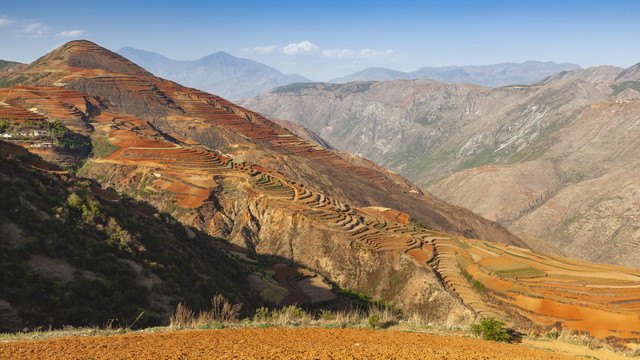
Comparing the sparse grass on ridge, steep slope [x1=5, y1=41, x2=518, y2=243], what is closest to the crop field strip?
the sparse grass on ridge

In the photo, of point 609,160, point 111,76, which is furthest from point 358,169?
point 609,160

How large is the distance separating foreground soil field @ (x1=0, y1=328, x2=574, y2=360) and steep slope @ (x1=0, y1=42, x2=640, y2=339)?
59.7ft

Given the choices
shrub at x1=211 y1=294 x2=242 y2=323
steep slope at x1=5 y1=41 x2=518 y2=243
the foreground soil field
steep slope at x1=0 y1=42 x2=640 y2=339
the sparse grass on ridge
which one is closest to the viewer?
the foreground soil field

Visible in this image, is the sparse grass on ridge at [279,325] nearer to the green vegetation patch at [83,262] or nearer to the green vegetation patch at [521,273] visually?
the green vegetation patch at [83,262]

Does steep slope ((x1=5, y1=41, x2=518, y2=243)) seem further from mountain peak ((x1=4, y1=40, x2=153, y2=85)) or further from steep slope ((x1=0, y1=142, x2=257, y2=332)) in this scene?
steep slope ((x1=0, y1=142, x2=257, y2=332))

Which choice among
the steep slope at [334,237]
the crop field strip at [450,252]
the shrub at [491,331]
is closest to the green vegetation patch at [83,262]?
the steep slope at [334,237]

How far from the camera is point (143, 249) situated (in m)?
23.4

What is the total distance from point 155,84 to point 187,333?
419 ft

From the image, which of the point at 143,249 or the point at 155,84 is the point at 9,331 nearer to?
the point at 143,249

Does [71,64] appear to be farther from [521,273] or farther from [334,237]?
Answer: [521,273]

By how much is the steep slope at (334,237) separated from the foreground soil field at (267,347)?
1821 centimetres

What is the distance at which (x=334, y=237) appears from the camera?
4809 centimetres

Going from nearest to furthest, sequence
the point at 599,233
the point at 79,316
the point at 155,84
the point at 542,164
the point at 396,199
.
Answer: the point at 79,316 → the point at 396,199 → the point at 599,233 → the point at 155,84 → the point at 542,164

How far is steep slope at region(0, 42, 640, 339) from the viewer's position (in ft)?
122
